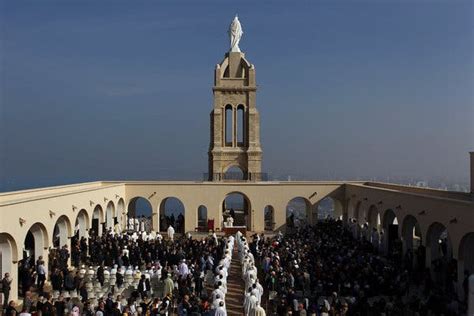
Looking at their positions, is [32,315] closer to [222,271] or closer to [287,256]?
[222,271]

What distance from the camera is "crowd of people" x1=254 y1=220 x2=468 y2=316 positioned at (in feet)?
54.3

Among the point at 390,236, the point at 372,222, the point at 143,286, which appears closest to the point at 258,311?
the point at 143,286

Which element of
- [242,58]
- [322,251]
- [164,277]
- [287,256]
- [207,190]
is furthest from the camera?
[242,58]

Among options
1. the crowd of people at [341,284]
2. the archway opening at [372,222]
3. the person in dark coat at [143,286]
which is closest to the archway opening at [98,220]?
the crowd of people at [341,284]

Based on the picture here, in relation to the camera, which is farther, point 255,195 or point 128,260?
point 255,195

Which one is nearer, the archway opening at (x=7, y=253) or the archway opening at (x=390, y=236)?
the archway opening at (x=7, y=253)

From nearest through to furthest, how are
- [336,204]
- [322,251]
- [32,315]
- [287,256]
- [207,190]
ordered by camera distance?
[32,315] → [287,256] → [322,251] → [207,190] → [336,204]

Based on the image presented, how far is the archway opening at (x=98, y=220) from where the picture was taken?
31.6 m

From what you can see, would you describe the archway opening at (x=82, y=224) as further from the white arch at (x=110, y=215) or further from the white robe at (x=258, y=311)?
the white robe at (x=258, y=311)

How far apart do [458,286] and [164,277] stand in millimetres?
10392

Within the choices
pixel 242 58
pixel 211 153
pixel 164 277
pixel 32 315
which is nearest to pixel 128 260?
pixel 164 277

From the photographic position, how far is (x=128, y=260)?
24.4m

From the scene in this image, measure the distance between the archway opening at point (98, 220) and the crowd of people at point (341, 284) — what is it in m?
9.92

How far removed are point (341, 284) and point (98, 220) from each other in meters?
16.9
